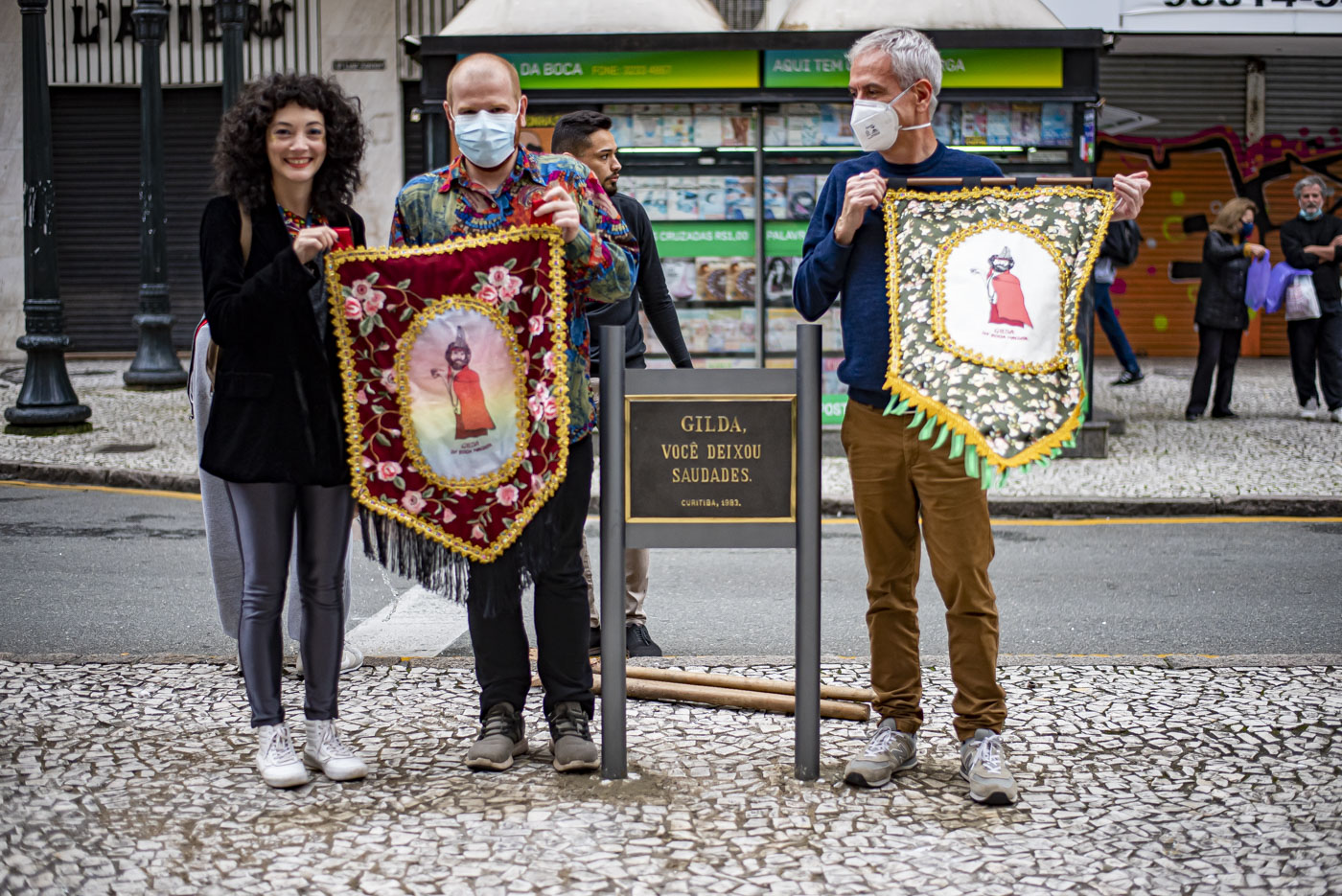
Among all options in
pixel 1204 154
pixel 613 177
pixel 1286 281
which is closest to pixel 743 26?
pixel 1204 154

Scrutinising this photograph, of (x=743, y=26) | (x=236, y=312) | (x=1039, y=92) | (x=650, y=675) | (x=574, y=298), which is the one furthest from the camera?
(x=743, y=26)

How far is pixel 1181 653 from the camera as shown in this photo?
5730 millimetres

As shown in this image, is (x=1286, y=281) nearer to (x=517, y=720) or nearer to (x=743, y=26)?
(x=743, y=26)

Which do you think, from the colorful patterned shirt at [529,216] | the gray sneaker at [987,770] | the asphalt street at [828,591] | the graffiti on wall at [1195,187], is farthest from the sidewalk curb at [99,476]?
the graffiti on wall at [1195,187]

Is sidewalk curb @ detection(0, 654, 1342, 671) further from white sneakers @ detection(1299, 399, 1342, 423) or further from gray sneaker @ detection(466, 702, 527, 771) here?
white sneakers @ detection(1299, 399, 1342, 423)

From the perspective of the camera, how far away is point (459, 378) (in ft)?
13.0

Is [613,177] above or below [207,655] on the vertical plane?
above

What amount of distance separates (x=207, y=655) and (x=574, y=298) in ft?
7.89

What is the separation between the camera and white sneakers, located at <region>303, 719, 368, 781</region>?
4.02m

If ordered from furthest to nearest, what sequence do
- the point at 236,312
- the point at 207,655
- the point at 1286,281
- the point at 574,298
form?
the point at 1286,281 → the point at 207,655 → the point at 574,298 → the point at 236,312

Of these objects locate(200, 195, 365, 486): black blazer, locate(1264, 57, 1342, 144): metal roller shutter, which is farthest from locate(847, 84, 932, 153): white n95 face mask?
locate(1264, 57, 1342, 144): metal roller shutter

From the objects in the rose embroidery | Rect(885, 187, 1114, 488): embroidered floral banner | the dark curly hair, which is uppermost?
the dark curly hair

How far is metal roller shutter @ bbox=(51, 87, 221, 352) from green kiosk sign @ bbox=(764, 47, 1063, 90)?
11.2 m

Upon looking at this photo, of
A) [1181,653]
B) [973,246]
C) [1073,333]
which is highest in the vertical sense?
[973,246]
